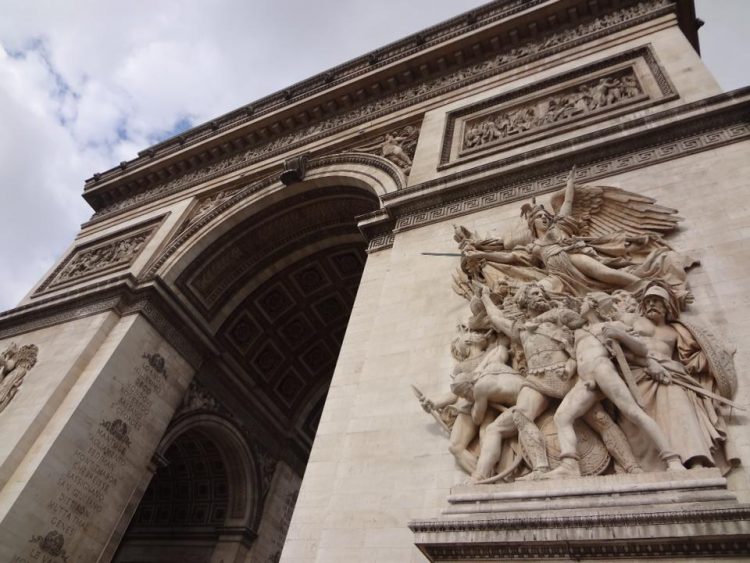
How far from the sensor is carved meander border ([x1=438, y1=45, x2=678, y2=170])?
24.6 ft

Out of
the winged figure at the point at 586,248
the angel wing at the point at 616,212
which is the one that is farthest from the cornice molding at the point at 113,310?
the angel wing at the point at 616,212

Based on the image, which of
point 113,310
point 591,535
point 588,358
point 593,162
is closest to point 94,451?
point 113,310

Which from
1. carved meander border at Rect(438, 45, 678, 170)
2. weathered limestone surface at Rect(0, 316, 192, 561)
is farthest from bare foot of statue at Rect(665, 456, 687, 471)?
weathered limestone surface at Rect(0, 316, 192, 561)

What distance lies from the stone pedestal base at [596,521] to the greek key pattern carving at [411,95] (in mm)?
8093

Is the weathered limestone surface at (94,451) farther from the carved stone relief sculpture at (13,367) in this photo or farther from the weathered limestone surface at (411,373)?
the weathered limestone surface at (411,373)

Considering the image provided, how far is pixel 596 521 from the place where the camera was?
3293mm

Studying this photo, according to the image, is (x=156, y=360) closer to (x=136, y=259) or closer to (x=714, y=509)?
(x=136, y=259)

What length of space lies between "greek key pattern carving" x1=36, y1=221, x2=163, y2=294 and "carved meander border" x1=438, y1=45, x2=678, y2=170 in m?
7.32

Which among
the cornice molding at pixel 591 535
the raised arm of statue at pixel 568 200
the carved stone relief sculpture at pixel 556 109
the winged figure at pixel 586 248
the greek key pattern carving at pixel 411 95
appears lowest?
the cornice molding at pixel 591 535

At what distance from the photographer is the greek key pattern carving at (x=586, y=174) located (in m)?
6.22

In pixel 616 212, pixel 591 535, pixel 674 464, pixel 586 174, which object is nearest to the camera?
pixel 591 535

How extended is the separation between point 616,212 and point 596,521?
12.1ft

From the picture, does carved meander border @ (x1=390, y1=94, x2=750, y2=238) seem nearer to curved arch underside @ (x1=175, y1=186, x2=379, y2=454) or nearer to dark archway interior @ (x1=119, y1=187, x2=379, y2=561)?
curved arch underside @ (x1=175, y1=186, x2=379, y2=454)

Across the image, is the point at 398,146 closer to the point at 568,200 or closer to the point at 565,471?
the point at 568,200
